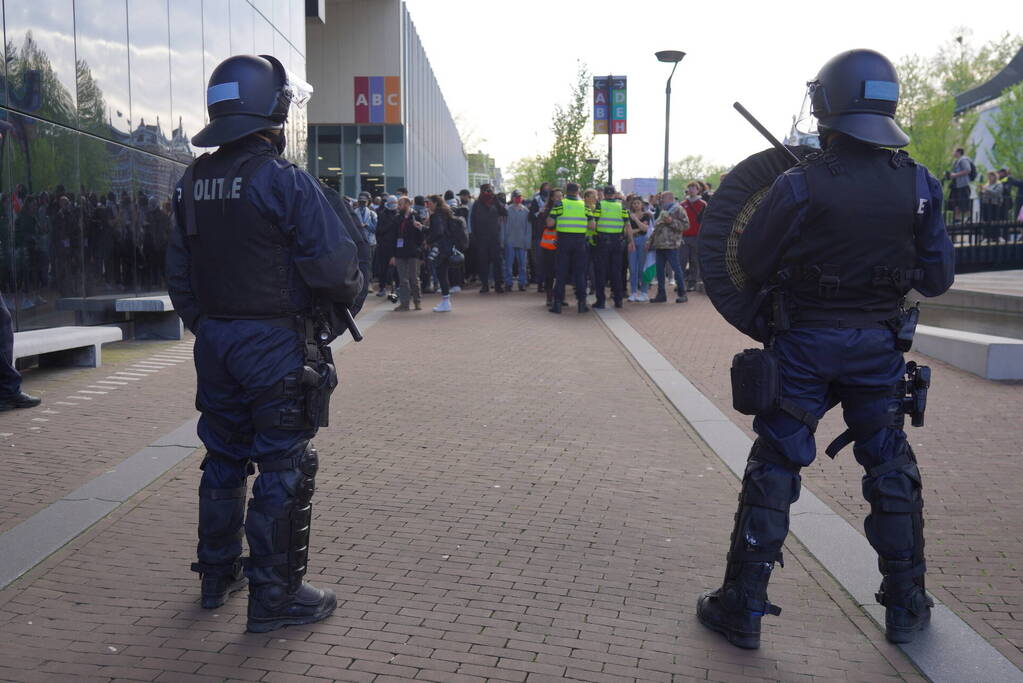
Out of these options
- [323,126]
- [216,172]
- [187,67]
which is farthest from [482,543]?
[323,126]

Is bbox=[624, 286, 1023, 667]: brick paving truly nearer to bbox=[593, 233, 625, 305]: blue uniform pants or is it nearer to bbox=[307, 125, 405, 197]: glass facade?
bbox=[593, 233, 625, 305]: blue uniform pants

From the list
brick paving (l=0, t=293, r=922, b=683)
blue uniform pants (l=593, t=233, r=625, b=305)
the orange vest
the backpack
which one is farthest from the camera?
the orange vest

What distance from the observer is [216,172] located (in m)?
3.81

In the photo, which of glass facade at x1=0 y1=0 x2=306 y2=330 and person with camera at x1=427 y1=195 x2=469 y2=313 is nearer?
glass facade at x1=0 y1=0 x2=306 y2=330

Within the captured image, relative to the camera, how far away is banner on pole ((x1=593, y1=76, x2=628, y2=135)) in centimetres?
2711

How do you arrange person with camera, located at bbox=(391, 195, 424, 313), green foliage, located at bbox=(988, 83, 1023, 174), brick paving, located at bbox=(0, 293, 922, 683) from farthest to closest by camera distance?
green foliage, located at bbox=(988, 83, 1023, 174), person with camera, located at bbox=(391, 195, 424, 313), brick paving, located at bbox=(0, 293, 922, 683)

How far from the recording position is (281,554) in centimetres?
378

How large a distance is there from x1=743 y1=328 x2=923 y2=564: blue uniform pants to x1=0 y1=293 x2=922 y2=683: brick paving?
0.41 meters

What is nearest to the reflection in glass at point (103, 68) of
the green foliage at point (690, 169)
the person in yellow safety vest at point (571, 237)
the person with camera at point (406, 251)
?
the person with camera at point (406, 251)

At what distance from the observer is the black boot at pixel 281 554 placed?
375cm

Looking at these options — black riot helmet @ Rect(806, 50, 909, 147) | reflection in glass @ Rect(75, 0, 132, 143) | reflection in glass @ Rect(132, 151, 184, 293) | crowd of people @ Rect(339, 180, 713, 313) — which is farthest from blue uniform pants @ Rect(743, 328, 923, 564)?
reflection in glass @ Rect(132, 151, 184, 293)

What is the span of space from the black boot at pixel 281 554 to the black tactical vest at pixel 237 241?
54 centimetres

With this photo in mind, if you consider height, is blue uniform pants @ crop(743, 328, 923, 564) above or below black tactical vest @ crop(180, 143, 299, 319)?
below

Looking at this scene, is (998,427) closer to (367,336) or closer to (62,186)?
(367,336)
